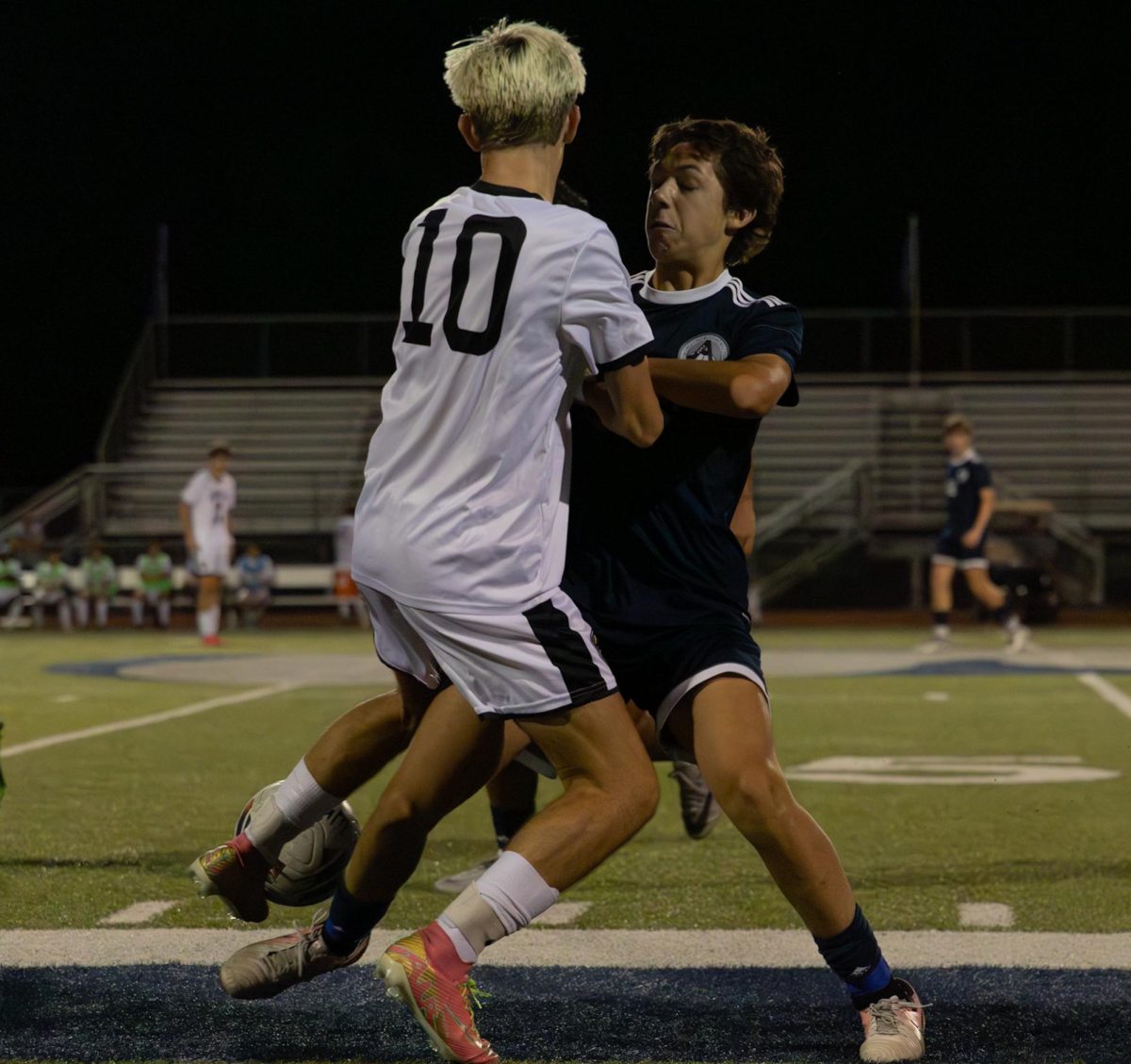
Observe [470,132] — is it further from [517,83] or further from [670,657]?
[670,657]

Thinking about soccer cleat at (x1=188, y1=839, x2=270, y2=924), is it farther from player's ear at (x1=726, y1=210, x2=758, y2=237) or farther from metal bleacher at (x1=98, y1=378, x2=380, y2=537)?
metal bleacher at (x1=98, y1=378, x2=380, y2=537)

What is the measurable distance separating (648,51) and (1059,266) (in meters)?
8.69

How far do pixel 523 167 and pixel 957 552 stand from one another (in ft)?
48.5

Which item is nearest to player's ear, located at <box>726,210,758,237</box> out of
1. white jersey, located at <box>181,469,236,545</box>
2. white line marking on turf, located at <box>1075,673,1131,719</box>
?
white line marking on turf, located at <box>1075,673,1131,719</box>

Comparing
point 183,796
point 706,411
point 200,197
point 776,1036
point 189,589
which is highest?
point 200,197

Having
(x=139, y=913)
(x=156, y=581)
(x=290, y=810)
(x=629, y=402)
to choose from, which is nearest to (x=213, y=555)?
(x=156, y=581)

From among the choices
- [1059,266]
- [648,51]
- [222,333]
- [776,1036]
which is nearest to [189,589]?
[222,333]

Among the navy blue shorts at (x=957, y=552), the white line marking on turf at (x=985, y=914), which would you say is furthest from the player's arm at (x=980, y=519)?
the white line marking on turf at (x=985, y=914)

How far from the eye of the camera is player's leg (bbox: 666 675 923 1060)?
3516 millimetres

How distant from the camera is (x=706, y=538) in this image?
12.5 feet

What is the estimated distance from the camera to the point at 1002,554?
2578 centimetres

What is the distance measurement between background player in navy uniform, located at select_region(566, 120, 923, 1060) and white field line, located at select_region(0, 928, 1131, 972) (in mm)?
890

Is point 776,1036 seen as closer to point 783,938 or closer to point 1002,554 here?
point 783,938

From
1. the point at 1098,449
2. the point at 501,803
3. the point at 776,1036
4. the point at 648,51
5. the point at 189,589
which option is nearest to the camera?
the point at 776,1036
